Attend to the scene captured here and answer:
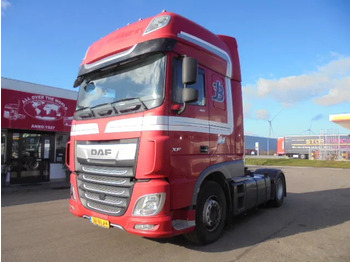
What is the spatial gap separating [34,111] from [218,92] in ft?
34.0

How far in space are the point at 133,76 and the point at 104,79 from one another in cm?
74

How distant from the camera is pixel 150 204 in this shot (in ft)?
13.6

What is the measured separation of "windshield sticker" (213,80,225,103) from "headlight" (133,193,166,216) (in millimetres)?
2166

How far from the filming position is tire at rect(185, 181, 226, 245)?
484cm

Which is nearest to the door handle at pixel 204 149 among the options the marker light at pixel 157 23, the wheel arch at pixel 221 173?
the wheel arch at pixel 221 173

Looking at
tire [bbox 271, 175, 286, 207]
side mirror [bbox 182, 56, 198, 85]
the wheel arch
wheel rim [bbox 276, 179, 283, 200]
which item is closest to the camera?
side mirror [bbox 182, 56, 198, 85]

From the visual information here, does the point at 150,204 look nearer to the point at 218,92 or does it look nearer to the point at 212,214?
the point at 212,214

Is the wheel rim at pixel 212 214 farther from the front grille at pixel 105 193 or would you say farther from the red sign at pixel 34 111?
the red sign at pixel 34 111

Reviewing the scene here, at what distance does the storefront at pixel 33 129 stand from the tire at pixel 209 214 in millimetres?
10413

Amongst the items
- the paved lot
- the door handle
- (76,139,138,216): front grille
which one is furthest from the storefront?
the door handle

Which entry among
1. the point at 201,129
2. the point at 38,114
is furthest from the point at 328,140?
the point at 201,129

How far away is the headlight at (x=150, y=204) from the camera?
4.10 m

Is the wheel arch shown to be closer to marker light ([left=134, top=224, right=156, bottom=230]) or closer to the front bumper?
the front bumper

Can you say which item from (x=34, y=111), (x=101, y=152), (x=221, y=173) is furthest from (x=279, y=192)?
(x=34, y=111)
